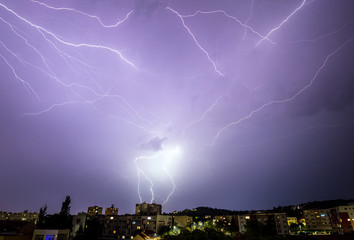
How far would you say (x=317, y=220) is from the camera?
48281 millimetres

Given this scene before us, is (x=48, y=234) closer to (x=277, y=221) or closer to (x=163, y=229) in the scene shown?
(x=163, y=229)

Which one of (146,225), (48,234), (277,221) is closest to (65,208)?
(48,234)

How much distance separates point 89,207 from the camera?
2879 inches

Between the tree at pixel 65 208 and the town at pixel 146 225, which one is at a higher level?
the tree at pixel 65 208

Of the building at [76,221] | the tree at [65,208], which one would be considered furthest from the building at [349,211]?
the tree at [65,208]

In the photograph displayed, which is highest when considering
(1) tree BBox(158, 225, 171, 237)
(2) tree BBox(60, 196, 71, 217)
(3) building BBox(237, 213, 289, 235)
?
(2) tree BBox(60, 196, 71, 217)

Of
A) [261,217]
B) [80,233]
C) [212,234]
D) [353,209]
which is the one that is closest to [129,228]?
[80,233]

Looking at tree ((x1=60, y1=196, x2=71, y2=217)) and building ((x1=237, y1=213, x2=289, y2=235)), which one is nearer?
tree ((x1=60, y1=196, x2=71, y2=217))

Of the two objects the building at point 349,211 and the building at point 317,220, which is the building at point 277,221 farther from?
the building at point 317,220

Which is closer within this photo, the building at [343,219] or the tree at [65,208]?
the tree at [65,208]

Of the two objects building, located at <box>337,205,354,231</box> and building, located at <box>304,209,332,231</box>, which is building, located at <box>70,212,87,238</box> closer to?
building, located at <box>337,205,354,231</box>

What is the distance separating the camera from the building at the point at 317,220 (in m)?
44.6

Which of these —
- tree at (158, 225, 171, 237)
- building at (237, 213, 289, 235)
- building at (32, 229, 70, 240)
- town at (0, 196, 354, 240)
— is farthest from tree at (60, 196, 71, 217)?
building at (237, 213, 289, 235)

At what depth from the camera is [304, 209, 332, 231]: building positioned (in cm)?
4464
